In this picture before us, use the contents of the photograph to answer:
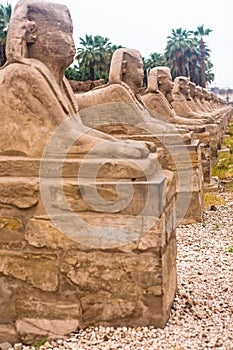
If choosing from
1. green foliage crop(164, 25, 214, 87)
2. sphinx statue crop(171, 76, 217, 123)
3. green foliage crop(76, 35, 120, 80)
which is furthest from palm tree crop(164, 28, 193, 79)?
sphinx statue crop(171, 76, 217, 123)

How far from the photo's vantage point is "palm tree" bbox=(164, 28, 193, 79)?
33.3 m

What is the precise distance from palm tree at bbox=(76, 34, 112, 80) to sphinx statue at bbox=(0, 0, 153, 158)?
25.0m

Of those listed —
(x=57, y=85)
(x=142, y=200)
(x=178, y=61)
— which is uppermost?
(x=178, y=61)

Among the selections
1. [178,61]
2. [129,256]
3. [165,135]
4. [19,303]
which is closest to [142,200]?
[129,256]

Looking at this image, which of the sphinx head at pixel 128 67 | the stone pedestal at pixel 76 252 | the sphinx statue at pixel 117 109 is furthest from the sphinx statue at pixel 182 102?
the stone pedestal at pixel 76 252

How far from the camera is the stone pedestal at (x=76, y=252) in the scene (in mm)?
2783

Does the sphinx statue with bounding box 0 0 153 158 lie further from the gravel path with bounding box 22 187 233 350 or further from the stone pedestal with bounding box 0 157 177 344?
the gravel path with bounding box 22 187 233 350

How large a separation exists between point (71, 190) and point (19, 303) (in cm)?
74

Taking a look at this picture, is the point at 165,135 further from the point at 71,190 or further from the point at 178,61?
the point at 178,61

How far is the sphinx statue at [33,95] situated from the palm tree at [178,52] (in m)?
31.0

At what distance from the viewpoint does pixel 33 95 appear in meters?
2.96

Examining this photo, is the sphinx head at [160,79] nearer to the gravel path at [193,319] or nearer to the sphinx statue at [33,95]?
the gravel path at [193,319]

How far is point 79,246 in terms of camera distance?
9.25 feet

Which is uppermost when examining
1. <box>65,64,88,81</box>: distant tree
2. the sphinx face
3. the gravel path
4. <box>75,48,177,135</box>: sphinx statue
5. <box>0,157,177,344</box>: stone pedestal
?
<box>65,64,88,81</box>: distant tree
